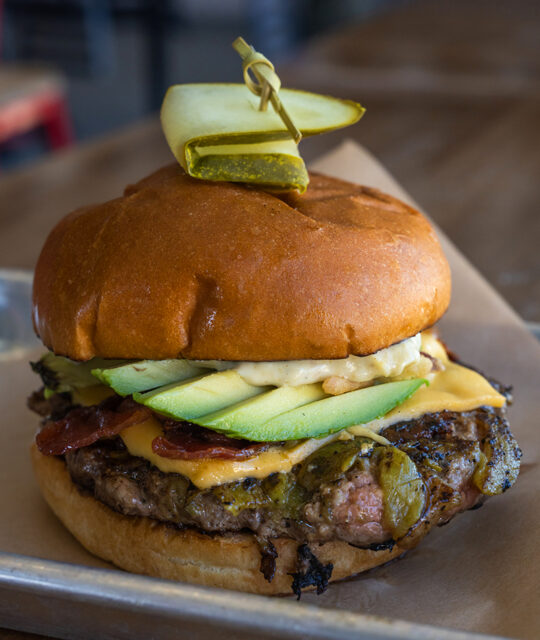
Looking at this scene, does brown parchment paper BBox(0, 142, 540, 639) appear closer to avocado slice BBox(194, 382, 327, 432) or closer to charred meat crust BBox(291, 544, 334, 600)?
charred meat crust BBox(291, 544, 334, 600)

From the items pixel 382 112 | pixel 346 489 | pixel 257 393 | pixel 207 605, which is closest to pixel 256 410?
pixel 257 393

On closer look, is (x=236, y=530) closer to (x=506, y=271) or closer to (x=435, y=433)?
(x=435, y=433)

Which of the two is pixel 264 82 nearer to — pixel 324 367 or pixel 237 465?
pixel 324 367

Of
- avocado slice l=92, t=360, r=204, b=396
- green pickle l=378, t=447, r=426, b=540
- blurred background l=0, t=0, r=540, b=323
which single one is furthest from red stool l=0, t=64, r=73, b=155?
green pickle l=378, t=447, r=426, b=540

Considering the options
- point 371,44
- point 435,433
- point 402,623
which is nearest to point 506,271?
point 435,433

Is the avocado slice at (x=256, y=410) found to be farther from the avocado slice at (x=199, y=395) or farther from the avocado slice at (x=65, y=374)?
the avocado slice at (x=65, y=374)

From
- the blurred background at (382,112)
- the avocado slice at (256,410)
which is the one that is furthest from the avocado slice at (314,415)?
the blurred background at (382,112)
